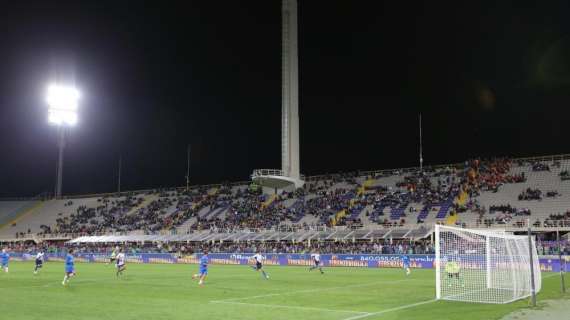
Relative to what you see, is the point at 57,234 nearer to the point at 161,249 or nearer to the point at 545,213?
the point at 161,249

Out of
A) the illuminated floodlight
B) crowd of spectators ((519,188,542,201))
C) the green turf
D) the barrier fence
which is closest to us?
the green turf

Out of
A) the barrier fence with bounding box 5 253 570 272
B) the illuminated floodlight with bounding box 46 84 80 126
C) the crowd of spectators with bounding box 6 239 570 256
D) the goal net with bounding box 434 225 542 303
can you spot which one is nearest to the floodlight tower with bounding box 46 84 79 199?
the illuminated floodlight with bounding box 46 84 80 126

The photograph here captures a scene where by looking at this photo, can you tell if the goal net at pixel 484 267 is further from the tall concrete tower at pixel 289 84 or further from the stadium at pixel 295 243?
the tall concrete tower at pixel 289 84

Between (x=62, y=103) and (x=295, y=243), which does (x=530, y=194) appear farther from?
(x=62, y=103)

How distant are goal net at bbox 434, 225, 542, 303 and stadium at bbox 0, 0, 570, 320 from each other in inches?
3.8

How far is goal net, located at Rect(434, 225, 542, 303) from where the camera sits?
858 inches

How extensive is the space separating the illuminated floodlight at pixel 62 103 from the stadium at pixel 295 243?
178mm

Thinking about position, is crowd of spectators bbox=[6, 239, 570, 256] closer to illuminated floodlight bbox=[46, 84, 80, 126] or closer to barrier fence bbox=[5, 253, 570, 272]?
barrier fence bbox=[5, 253, 570, 272]

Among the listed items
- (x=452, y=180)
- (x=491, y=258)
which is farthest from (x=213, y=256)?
(x=491, y=258)

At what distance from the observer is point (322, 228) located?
60.0 metres

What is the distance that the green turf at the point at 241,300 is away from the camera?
1836cm

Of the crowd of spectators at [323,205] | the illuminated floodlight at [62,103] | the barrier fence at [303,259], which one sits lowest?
the barrier fence at [303,259]

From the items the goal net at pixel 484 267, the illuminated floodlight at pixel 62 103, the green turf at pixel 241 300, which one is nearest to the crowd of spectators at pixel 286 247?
the green turf at pixel 241 300

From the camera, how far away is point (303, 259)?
52.0 metres
